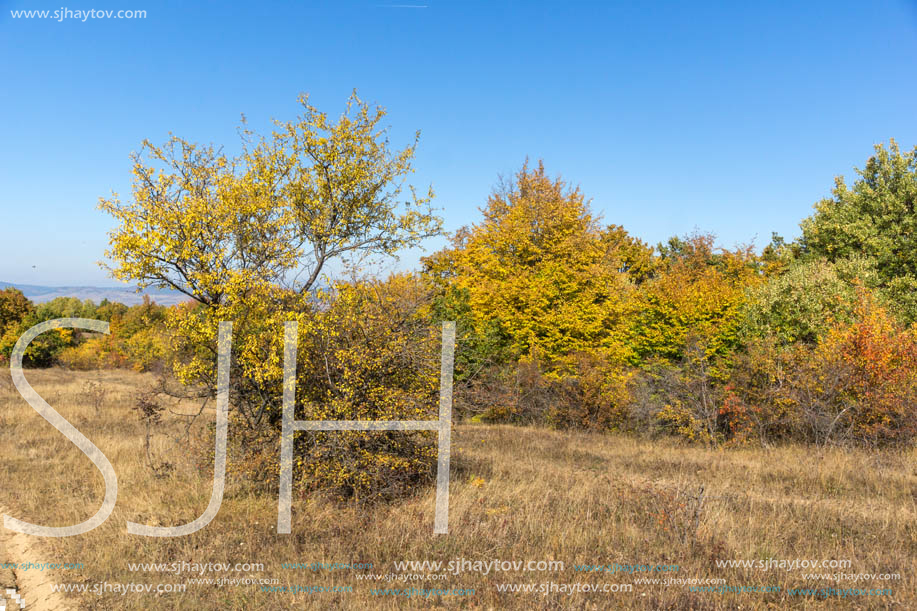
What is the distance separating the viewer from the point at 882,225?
2562 centimetres

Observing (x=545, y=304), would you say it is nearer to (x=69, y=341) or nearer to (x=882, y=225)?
(x=882, y=225)

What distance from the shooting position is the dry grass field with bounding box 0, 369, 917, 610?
5293 millimetres

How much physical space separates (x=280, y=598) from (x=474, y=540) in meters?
2.37

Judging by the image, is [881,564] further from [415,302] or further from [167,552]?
[167,552]

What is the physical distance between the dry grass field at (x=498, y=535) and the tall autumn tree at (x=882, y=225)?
16.6 meters

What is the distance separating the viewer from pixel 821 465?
11.7 m

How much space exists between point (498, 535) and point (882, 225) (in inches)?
1132

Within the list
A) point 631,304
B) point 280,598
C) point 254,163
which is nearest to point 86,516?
point 280,598

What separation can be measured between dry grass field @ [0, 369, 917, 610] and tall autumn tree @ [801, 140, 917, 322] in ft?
54.6

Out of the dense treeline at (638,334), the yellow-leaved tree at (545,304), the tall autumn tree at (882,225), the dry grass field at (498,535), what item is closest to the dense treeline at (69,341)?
the yellow-leaved tree at (545,304)

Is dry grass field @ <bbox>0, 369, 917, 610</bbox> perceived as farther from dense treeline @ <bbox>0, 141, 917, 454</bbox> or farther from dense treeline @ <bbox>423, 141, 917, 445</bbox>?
dense treeline @ <bbox>423, 141, 917, 445</bbox>

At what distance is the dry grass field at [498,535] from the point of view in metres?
5.29

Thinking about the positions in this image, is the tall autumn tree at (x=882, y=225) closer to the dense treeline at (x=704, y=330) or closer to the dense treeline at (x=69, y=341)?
the dense treeline at (x=704, y=330)

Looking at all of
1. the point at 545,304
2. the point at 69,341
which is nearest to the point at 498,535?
the point at 545,304
